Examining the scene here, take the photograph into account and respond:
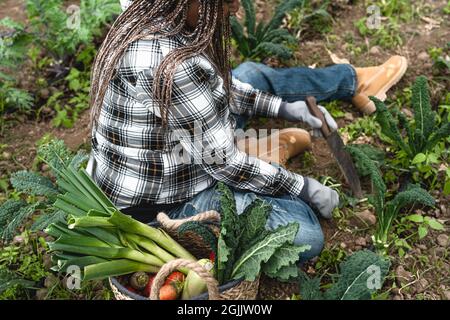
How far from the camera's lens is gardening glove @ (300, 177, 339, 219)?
261cm

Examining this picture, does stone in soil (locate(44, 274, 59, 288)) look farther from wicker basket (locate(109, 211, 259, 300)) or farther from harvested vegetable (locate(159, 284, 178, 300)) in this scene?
harvested vegetable (locate(159, 284, 178, 300))

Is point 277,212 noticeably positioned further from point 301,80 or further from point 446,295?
point 301,80

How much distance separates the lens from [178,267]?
82.2 inches

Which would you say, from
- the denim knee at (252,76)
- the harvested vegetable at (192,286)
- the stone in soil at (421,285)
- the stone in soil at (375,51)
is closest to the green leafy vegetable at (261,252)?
the harvested vegetable at (192,286)

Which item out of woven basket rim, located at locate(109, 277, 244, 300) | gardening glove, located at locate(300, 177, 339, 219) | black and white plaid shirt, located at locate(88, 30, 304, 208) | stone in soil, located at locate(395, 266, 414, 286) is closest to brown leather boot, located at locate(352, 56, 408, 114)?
gardening glove, located at locate(300, 177, 339, 219)

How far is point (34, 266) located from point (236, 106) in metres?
1.21

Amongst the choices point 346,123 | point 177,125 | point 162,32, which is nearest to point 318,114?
point 346,123

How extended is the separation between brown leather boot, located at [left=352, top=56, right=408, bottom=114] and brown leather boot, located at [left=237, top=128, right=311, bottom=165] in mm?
457

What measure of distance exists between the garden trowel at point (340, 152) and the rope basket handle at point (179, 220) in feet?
2.48

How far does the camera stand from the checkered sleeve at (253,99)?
296cm

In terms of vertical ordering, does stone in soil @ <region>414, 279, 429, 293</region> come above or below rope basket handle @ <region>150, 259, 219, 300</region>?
below

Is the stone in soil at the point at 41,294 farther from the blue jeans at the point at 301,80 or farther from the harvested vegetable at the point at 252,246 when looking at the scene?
the blue jeans at the point at 301,80

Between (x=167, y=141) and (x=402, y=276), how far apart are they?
3.77 feet
